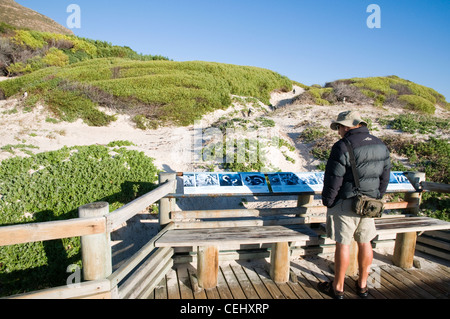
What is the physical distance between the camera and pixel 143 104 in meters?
12.2

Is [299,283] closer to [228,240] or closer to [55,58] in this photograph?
[228,240]

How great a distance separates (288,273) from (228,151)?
4376mm

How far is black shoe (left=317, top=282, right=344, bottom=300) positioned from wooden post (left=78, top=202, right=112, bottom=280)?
2493 millimetres

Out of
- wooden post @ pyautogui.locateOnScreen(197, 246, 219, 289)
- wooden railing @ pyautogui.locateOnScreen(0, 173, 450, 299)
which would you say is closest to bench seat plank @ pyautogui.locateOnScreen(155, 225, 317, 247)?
wooden post @ pyautogui.locateOnScreen(197, 246, 219, 289)

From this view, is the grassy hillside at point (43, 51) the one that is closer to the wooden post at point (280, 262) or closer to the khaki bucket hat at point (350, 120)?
the wooden post at point (280, 262)

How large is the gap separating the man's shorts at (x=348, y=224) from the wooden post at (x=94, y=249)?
2.38 meters

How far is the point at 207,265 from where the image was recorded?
3.24 m

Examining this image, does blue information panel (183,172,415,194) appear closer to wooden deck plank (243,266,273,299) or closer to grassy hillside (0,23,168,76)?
wooden deck plank (243,266,273,299)

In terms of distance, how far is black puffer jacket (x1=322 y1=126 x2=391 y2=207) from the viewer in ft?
9.49
